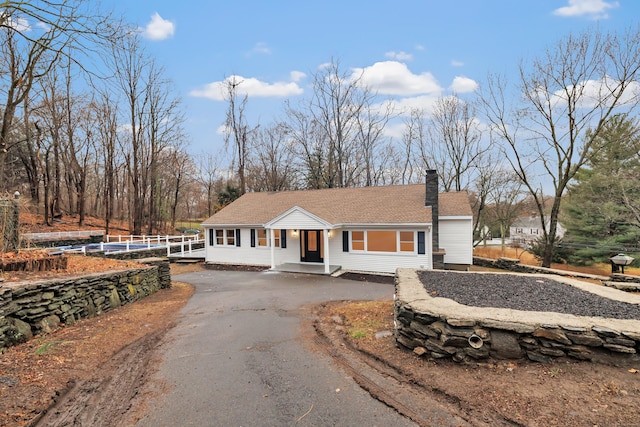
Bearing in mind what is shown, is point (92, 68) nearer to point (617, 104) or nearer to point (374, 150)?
point (617, 104)

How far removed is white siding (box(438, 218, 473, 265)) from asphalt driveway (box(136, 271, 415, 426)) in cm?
1030

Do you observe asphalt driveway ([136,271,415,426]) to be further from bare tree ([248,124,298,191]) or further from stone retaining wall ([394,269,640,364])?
bare tree ([248,124,298,191])

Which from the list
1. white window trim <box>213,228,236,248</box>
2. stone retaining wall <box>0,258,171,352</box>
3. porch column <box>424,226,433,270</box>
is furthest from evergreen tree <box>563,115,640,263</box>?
stone retaining wall <box>0,258,171,352</box>

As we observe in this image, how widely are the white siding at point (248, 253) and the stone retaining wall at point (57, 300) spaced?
784cm

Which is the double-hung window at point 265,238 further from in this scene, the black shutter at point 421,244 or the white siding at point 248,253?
the black shutter at point 421,244

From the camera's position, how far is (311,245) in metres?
15.9

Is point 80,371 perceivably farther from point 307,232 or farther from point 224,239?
point 224,239

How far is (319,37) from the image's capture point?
17188 millimetres

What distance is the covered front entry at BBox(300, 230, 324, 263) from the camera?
15767 millimetres

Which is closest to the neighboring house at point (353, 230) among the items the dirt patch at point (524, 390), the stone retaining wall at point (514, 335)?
the stone retaining wall at point (514, 335)

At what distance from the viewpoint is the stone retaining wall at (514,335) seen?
142 inches

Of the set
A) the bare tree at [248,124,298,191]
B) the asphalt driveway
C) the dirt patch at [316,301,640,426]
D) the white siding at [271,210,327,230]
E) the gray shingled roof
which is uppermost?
the bare tree at [248,124,298,191]

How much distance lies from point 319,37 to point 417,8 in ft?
19.2

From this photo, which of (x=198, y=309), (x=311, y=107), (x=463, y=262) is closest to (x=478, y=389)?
(x=198, y=309)
